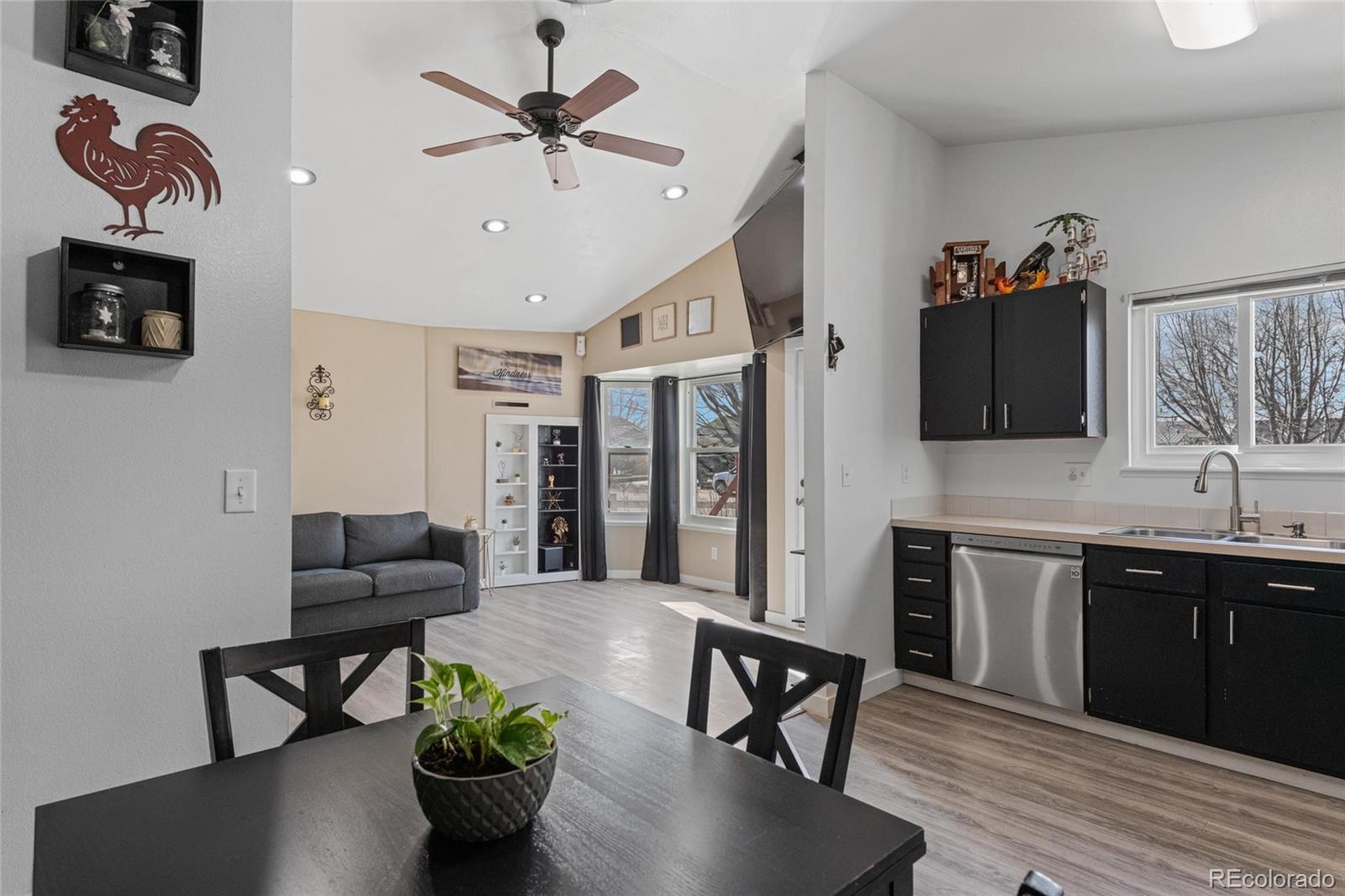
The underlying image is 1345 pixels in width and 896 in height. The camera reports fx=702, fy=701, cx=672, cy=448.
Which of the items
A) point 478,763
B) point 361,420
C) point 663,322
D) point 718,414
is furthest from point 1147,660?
point 361,420

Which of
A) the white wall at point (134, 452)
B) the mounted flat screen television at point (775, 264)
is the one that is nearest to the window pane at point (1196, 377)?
the mounted flat screen television at point (775, 264)

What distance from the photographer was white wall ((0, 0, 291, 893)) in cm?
161

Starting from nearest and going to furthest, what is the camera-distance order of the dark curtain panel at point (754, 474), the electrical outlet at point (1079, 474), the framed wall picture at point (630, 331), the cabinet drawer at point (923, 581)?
the cabinet drawer at point (923, 581)
the electrical outlet at point (1079, 474)
the dark curtain panel at point (754, 474)
the framed wall picture at point (630, 331)

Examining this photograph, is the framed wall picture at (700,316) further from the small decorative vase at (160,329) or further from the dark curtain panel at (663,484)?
the small decorative vase at (160,329)

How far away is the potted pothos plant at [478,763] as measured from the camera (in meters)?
0.94

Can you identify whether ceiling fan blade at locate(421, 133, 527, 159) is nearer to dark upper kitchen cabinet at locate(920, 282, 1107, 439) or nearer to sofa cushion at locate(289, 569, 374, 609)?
dark upper kitchen cabinet at locate(920, 282, 1107, 439)

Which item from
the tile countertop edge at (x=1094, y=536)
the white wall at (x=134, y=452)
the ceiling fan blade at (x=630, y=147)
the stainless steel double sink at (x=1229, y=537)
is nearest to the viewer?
the white wall at (x=134, y=452)

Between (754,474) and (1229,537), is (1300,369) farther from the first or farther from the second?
(754,474)

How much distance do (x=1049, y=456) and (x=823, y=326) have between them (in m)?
1.52

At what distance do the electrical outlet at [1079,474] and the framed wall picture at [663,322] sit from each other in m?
3.53

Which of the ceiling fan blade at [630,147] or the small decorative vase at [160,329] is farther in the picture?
the ceiling fan blade at [630,147]

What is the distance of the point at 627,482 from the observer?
7336mm

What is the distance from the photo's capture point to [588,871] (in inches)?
35.6

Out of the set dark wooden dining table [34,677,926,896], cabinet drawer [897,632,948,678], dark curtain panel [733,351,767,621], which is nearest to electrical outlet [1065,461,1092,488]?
cabinet drawer [897,632,948,678]
